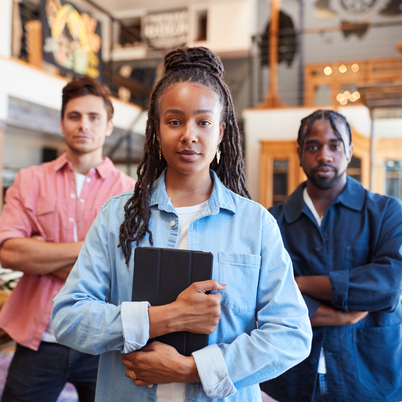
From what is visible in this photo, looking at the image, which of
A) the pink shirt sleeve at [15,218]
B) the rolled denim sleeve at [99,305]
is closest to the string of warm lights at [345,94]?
the pink shirt sleeve at [15,218]

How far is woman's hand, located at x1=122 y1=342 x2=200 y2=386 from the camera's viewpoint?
841 mm

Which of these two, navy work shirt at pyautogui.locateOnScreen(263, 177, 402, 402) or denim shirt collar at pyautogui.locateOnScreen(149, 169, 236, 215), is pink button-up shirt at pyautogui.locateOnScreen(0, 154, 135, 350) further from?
navy work shirt at pyautogui.locateOnScreen(263, 177, 402, 402)

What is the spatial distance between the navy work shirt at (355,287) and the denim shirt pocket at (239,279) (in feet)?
1.53

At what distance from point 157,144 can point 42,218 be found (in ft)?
2.21

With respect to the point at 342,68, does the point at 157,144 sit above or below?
below

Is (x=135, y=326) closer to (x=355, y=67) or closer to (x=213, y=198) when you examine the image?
(x=213, y=198)

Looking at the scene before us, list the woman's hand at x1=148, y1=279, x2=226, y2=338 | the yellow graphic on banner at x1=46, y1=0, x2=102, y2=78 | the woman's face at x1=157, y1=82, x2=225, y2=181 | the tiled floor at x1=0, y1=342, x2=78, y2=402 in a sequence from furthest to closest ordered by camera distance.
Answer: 1. the yellow graphic on banner at x1=46, y1=0, x2=102, y2=78
2. the tiled floor at x1=0, y1=342, x2=78, y2=402
3. the woman's face at x1=157, y1=82, x2=225, y2=181
4. the woman's hand at x1=148, y1=279, x2=226, y2=338

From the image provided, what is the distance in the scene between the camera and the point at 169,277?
2.89ft

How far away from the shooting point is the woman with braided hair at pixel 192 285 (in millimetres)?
847

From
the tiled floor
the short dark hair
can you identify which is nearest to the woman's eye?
the short dark hair

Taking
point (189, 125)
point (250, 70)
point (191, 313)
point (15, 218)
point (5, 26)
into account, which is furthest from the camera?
point (250, 70)

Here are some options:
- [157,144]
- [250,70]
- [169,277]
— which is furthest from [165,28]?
[169,277]

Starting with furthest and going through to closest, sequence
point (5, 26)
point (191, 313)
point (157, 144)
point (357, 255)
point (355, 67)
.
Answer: point (355, 67)
point (5, 26)
point (357, 255)
point (157, 144)
point (191, 313)

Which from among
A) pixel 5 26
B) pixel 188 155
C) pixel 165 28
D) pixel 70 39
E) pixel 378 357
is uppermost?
pixel 165 28
